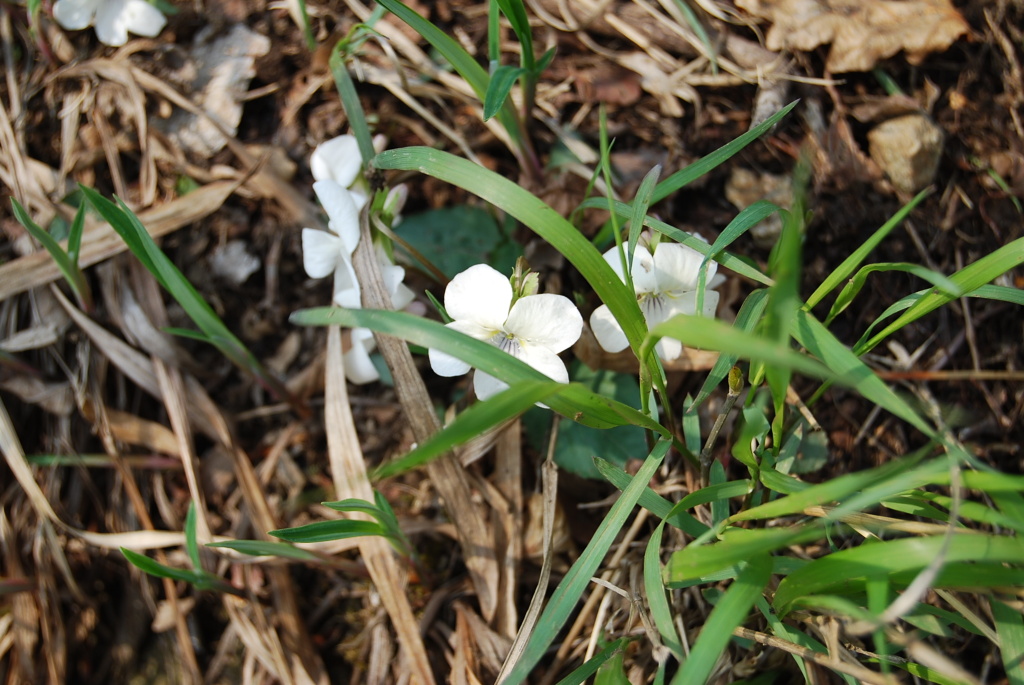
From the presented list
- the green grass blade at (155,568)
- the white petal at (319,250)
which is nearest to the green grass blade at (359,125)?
the white petal at (319,250)

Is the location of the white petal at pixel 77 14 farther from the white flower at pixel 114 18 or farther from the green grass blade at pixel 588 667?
the green grass blade at pixel 588 667

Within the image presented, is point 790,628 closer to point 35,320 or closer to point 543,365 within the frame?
point 543,365

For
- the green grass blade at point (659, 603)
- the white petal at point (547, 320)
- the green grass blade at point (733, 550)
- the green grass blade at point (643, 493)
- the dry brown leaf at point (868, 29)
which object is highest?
the dry brown leaf at point (868, 29)

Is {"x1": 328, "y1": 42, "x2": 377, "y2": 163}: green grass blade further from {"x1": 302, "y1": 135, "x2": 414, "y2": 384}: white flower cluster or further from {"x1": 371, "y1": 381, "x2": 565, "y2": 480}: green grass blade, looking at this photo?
{"x1": 371, "y1": 381, "x2": 565, "y2": 480}: green grass blade

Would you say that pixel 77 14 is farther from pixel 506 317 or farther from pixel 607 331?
pixel 607 331

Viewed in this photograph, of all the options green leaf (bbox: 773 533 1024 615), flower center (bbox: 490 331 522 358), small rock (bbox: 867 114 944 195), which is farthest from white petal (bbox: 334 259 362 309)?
small rock (bbox: 867 114 944 195)

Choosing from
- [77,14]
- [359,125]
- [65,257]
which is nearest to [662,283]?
[359,125]

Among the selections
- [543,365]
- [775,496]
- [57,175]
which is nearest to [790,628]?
[775,496]
